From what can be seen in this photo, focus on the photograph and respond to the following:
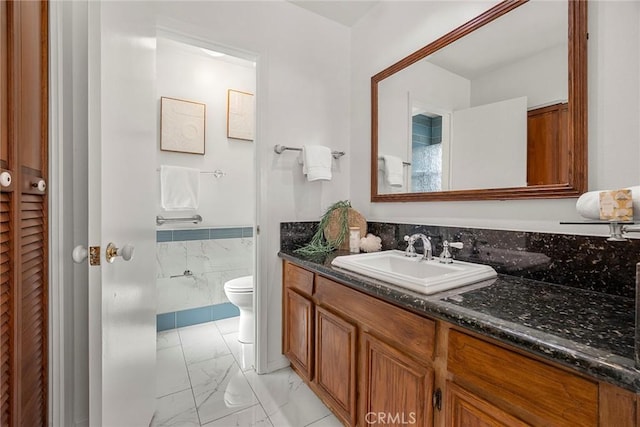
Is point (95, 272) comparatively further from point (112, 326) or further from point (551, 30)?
point (551, 30)

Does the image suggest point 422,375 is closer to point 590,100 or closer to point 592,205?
point 592,205

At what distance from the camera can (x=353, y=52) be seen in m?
2.17

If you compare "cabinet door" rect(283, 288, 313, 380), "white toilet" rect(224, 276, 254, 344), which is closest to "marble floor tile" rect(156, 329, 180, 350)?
"white toilet" rect(224, 276, 254, 344)

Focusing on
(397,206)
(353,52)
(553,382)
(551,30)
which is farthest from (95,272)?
(353,52)

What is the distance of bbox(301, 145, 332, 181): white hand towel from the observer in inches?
74.9

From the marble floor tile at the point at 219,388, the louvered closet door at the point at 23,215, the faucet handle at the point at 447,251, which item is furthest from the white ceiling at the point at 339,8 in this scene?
the marble floor tile at the point at 219,388

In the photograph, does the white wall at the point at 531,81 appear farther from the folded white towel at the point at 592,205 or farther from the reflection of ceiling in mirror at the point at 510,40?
the folded white towel at the point at 592,205

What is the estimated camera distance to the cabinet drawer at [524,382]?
23.5 inches

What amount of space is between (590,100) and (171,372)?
256cm

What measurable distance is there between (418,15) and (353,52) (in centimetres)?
60

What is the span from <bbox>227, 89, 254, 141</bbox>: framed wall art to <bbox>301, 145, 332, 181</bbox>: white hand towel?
1.17 metres

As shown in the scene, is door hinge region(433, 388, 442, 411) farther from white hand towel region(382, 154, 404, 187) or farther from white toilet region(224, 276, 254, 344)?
white toilet region(224, 276, 254, 344)

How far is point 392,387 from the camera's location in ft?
3.50

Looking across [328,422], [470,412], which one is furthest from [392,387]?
[328,422]
